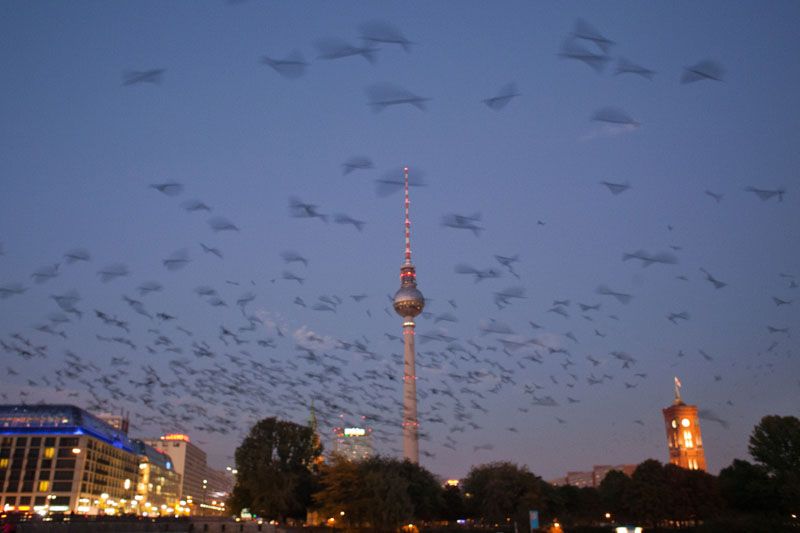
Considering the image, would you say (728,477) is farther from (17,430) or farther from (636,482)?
(17,430)

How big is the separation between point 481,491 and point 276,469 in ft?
78.5

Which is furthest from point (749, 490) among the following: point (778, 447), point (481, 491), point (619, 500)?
point (481, 491)

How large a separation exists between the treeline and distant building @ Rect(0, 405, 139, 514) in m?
76.7

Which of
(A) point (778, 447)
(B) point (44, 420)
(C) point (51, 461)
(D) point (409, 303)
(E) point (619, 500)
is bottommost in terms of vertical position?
(E) point (619, 500)

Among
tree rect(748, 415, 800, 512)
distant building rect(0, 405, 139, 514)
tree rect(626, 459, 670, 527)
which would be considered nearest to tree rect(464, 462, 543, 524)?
tree rect(626, 459, 670, 527)

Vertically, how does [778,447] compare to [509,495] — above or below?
above

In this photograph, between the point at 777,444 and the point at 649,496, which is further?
the point at 777,444

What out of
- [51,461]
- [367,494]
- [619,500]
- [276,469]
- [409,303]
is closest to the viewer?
[367,494]

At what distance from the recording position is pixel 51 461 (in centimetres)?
13962

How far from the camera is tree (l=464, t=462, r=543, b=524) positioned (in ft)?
237

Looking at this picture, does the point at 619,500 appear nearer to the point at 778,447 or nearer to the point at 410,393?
the point at 778,447

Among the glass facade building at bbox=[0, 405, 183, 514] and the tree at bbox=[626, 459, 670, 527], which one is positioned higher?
the glass facade building at bbox=[0, 405, 183, 514]

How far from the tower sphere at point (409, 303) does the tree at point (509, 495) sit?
11887cm

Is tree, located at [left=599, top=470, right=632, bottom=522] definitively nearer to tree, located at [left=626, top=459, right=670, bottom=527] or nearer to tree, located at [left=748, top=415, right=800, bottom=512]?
tree, located at [left=626, top=459, right=670, bottom=527]
